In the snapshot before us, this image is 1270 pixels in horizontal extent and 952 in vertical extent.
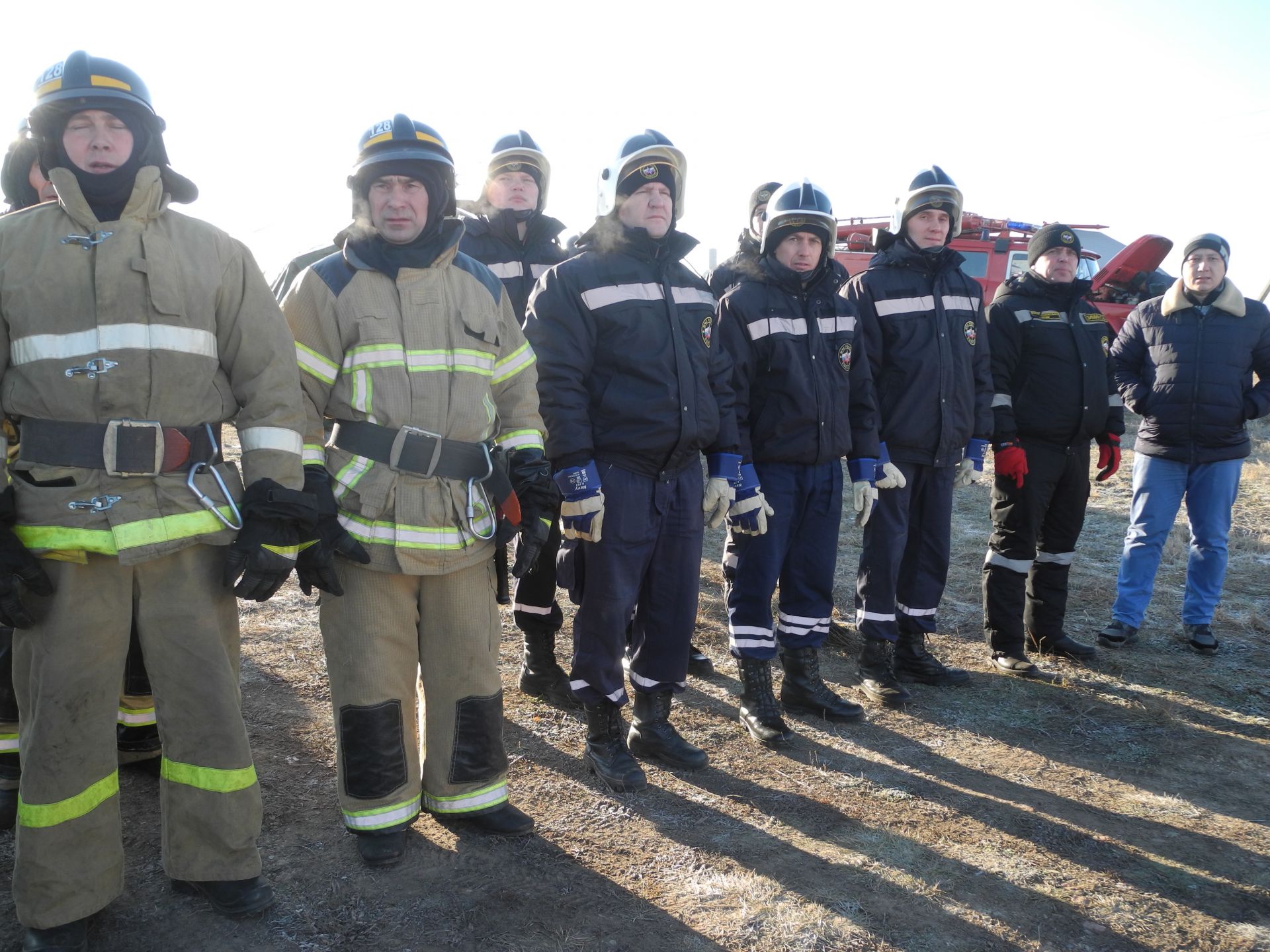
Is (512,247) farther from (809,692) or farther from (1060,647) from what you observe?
(1060,647)

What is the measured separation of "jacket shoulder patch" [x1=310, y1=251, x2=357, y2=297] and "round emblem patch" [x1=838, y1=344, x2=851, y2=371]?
2.29m

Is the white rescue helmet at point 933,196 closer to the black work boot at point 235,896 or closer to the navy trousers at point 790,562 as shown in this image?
the navy trousers at point 790,562

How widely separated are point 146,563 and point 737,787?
231cm

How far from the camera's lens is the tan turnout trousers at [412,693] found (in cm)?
300

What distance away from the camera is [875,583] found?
468 centimetres

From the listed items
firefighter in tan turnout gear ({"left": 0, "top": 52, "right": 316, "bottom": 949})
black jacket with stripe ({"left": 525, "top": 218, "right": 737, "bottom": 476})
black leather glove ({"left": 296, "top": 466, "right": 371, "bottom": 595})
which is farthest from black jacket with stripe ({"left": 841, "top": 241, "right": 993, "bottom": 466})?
firefighter in tan turnout gear ({"left": 0, "top": 52, "right": 316, "bottom": 949})

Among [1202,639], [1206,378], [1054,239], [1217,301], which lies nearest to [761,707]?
[1202,639]

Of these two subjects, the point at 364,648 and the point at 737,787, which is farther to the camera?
the point at 737,787

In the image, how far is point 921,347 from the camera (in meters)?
4.64

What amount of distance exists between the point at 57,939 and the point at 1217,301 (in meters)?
6.26

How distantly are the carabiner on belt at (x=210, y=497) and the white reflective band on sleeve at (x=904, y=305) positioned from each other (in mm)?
3257

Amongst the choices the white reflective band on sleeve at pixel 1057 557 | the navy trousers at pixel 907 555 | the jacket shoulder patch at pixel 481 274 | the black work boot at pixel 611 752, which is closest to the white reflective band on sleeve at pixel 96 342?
the jacket shoulder patch at pixel 481 274

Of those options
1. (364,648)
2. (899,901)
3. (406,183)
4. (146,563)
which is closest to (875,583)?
(899,901)

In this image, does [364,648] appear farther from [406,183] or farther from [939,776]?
[939,776]
